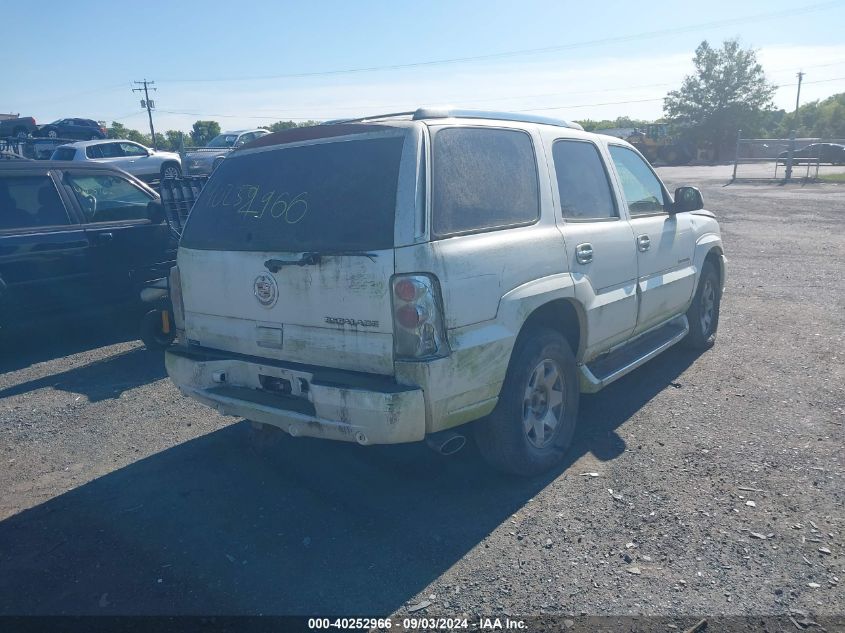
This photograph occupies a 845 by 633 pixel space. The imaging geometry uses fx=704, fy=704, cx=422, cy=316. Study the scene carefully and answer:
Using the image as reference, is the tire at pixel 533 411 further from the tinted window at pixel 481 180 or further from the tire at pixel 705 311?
the tire at pixel 705 311

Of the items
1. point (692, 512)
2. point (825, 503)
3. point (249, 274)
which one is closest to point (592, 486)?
point (692, 512)

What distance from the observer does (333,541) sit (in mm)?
3549

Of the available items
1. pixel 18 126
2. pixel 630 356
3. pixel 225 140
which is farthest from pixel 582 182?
pixel 18 126

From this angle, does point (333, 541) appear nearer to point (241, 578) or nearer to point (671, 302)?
point (241, 578)

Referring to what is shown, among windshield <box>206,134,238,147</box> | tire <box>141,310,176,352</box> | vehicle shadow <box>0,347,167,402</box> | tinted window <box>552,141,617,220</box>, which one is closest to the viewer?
tinted window <box>552,141,617,220</box>

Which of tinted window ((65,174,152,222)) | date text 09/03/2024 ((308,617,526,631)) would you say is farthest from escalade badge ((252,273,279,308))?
tinted window ((65,174,152,222))

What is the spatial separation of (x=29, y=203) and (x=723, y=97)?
194 ft

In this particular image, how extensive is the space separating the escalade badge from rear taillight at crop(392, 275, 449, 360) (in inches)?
30.8

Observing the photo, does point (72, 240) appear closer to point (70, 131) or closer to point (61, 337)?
point (61, 337)

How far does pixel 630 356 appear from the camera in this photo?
17.1 feet

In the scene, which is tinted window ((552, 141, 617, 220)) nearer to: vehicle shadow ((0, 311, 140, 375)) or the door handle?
the door handle

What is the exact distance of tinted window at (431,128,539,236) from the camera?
3592 millimetres

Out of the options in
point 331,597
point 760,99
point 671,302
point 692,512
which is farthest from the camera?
point 760,99

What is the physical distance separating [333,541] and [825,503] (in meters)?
2.61
